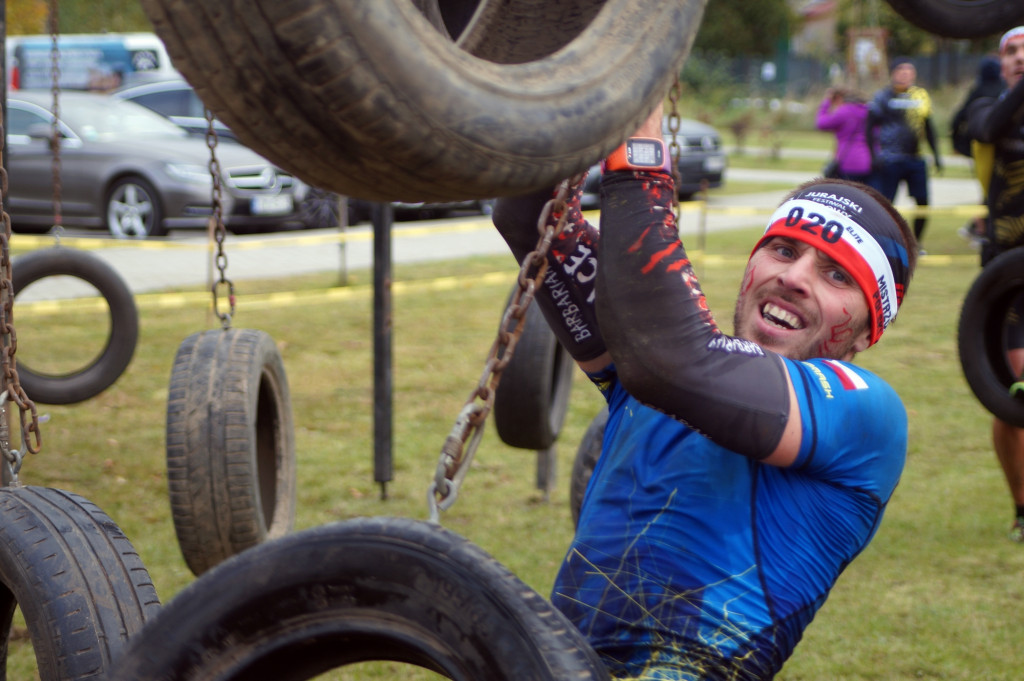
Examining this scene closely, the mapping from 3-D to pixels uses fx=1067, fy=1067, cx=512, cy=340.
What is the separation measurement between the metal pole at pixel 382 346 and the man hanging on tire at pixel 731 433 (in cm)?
259

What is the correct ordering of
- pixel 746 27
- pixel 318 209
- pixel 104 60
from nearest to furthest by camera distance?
pixel 318 209 < pixel 104 60 < pixel 746 27

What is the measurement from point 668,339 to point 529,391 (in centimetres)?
213

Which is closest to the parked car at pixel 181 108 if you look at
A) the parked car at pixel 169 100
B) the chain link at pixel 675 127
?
Result: the parked car at pixel 169 100

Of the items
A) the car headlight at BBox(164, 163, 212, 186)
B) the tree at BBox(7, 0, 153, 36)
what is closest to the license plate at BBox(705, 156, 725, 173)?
the car headlight at BBox(164, 163, 212, 186)

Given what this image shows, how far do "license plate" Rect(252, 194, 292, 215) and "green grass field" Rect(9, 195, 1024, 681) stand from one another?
2.28m

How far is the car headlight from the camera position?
35.1ft

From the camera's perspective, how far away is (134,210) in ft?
35.7

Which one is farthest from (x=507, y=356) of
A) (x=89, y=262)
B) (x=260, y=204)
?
(x=260, y=204)

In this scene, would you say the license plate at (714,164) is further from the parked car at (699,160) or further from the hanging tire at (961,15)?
the hanging tire at (961,15)

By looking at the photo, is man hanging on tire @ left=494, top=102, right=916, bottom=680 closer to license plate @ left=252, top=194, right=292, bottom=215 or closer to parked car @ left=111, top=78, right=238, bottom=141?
license plate @ left=252, top=194, right=292, bottom=215

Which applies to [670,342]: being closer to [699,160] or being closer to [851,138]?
[851,138]

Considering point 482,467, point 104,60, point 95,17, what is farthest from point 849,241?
point 95,17

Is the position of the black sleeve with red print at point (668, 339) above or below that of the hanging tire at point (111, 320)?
above

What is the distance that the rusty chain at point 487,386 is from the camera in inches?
58.1
